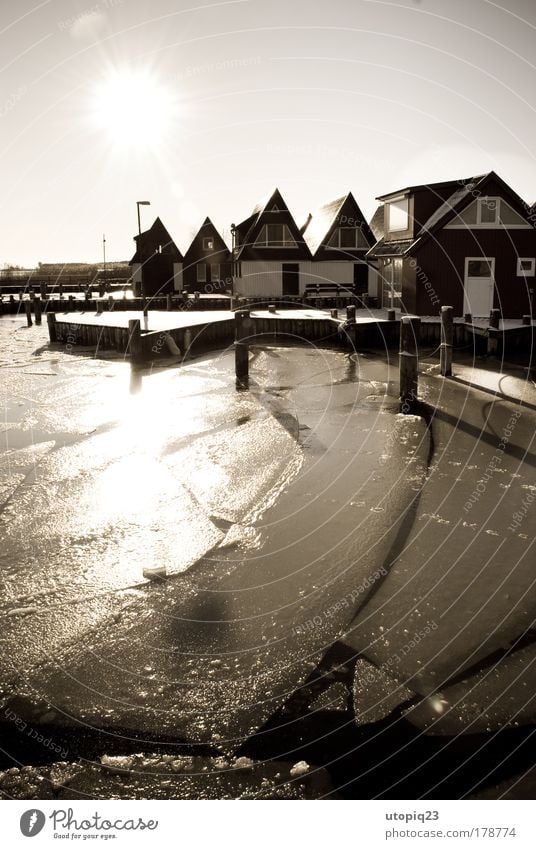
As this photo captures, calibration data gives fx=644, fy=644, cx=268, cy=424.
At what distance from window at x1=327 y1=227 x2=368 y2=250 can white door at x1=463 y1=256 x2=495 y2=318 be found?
17.9 meters

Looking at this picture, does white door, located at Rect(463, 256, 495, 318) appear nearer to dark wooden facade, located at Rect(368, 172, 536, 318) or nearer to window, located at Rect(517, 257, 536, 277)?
dark wooden facade, located at Rect(368, 172, 536, 318)

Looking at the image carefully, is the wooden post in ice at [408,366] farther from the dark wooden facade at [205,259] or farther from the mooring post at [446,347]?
the dark wooden facade at [205,259]

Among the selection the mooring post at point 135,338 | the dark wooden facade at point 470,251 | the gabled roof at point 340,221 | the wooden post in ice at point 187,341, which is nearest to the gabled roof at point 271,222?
the gabled roof at point 340,221

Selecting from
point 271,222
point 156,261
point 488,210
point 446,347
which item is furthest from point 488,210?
point 156,261

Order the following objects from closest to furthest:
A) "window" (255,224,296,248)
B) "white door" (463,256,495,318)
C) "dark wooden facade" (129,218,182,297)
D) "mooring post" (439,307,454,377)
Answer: "mooring post" (439,307,454,377) < "white door" (463,256,495,318) < "window" (255,224,296,248) < "dark wooden facade" (129,218,182,297)

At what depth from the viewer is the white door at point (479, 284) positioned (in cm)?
2903

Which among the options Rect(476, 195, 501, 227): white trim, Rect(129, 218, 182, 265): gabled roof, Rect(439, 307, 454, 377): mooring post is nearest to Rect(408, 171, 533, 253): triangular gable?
Rect(476, 195, 501, 227): white trim

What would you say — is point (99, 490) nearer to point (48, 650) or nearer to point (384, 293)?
point (48, 650)

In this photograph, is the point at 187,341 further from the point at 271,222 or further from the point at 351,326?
the point at 271,222

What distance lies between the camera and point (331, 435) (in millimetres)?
13148

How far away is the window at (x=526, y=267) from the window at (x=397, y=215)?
5.47 meters

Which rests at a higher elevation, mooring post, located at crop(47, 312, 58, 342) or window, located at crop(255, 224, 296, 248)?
window, located at crop(255, 224, 296, 248)

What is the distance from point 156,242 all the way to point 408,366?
45099 millimetres

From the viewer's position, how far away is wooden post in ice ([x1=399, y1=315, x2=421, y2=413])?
15195 millimetres
